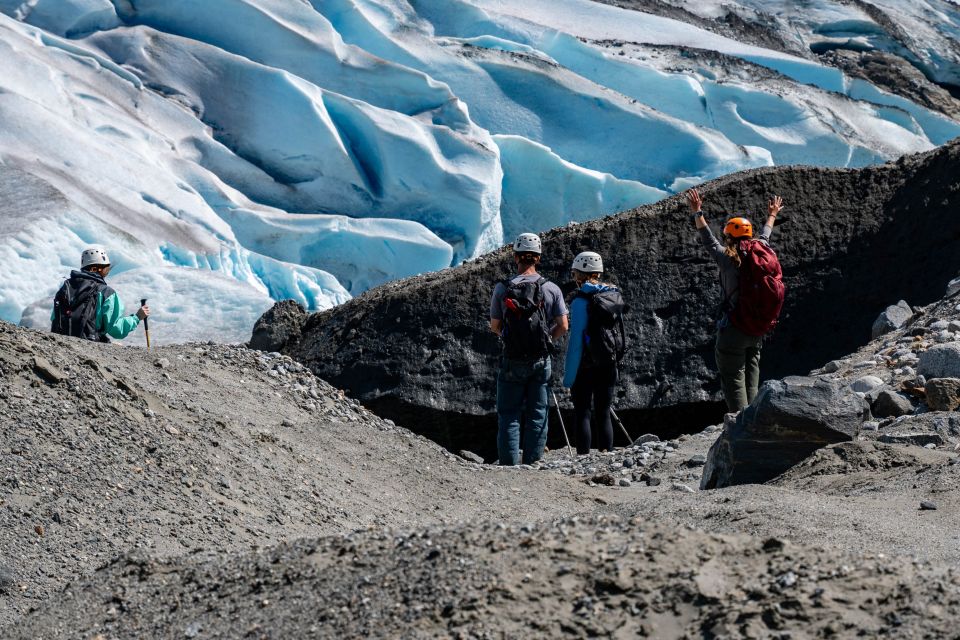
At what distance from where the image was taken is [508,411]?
706 cm

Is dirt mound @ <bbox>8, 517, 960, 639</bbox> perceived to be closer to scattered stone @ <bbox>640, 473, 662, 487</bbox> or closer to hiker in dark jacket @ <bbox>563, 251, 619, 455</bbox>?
scattered stone @ <bbox>640, 473, 662, 487</bbox>

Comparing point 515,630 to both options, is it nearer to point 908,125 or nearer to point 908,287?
point 908,287

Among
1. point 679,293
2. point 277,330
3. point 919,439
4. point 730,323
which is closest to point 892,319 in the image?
point 679,293

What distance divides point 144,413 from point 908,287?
623cm

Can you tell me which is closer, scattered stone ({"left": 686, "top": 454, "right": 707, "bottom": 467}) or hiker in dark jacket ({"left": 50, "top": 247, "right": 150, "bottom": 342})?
scattered stone ({"left": 686, "top": 454, "right": 707, "bottom": 467})

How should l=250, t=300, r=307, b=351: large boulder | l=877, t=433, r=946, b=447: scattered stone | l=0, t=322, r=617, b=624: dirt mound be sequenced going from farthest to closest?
l=250, t=300, r=307, b=351: large boulder < l=877, t=433, r=946, b=447: scattered stone < l=0, t=322, r=617, b=624: dirt mound

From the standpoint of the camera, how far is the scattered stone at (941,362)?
23.7 feet

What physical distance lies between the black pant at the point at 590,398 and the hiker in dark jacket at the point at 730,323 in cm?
64

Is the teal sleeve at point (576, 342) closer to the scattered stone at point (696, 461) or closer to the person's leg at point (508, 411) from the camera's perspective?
the person's leg at point (508, 411)

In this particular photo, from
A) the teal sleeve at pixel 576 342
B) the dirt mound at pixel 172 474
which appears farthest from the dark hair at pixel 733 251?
the dirt mound at pixel 172 474

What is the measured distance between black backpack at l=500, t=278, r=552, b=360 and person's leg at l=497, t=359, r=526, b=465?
0.19 metres

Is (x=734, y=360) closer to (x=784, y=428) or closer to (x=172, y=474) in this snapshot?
(x=784, y=428)

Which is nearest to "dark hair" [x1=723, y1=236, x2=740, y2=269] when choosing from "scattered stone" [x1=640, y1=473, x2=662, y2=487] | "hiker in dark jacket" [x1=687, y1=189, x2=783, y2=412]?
"hiker in dark jacket" [x1=687, y1=189, x2=783, y2=412]

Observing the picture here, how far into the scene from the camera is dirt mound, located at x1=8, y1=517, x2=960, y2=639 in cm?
288
